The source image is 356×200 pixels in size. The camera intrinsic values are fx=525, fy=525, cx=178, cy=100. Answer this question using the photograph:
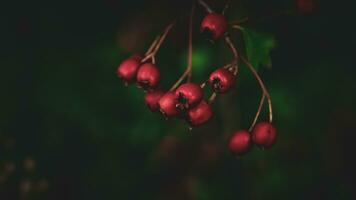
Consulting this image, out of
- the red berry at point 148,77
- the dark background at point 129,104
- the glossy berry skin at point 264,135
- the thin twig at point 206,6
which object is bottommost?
the dark background at point 129,104

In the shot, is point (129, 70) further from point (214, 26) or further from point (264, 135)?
point (264, 135)

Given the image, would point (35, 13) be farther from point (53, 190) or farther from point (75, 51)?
point (53, 190)

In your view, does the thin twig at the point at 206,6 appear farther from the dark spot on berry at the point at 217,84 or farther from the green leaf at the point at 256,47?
the dark spot on berry at the point at 217,84

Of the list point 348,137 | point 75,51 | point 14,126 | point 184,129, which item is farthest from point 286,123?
point 14,126

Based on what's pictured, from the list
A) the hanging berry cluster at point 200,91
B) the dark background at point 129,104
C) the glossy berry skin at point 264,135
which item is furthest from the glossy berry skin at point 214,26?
the dark background at point 129,104

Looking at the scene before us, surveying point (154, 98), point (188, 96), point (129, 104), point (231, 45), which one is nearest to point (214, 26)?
point (231, 45)

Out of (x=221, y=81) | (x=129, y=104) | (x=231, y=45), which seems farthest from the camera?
(x=129, y=104)

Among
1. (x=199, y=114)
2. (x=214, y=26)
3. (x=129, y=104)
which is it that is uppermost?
(x=214, y=26)

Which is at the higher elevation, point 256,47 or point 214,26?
point 214,26
